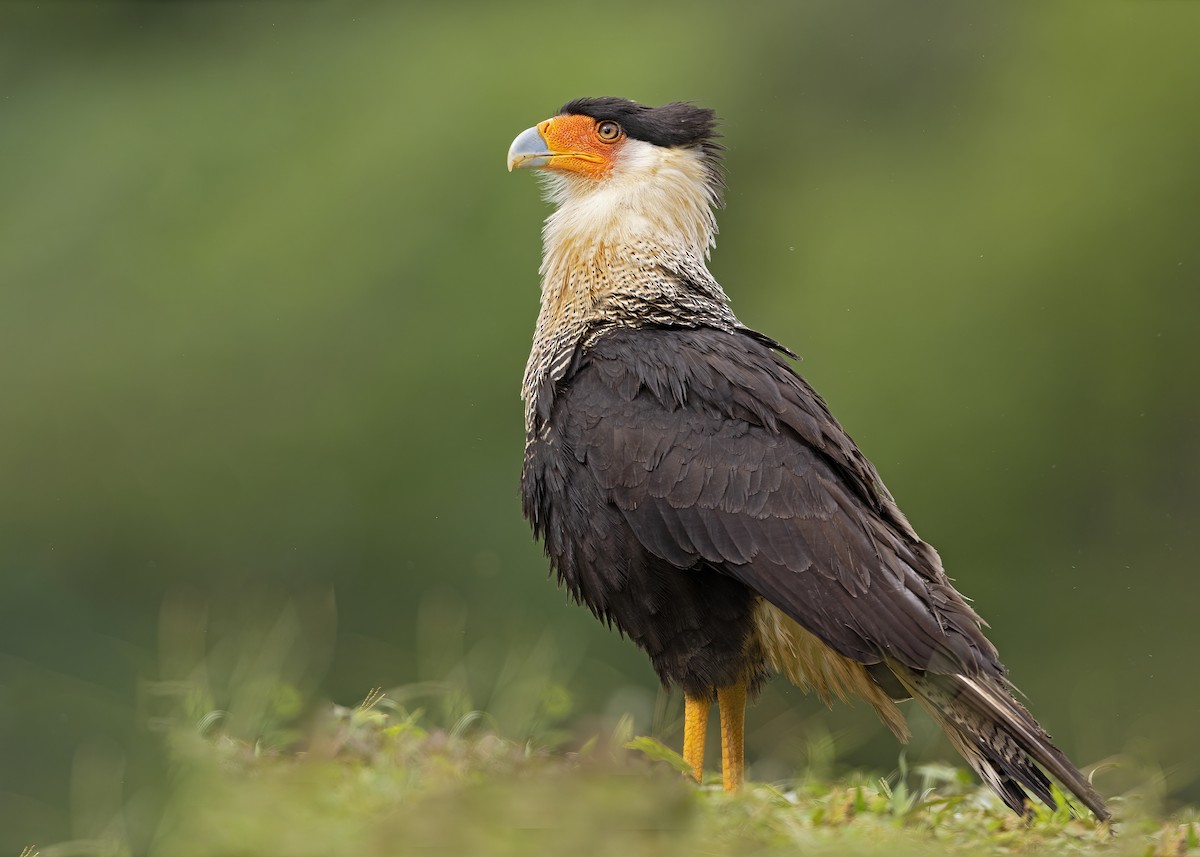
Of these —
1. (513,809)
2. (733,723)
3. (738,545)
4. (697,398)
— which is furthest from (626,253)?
(513,809)

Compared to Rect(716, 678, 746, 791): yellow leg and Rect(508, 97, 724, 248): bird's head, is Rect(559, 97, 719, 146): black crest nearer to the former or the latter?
Rect(508, 97, 724, 248): bird's head

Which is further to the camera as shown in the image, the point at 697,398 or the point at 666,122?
the point at 666,122

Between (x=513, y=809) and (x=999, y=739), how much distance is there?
6.43 feet

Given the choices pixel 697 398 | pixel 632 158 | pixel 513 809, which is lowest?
pixel 513 809

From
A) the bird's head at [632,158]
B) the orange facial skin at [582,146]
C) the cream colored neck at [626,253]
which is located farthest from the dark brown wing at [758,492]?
the orange facial skin at [582,146]

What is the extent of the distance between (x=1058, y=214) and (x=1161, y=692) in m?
3.81

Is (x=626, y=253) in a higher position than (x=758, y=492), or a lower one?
higher

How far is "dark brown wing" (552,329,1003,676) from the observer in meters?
4.23

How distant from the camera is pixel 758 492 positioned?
435 cm

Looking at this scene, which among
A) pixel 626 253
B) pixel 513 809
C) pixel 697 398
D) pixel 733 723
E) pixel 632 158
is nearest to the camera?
pixel 513 809

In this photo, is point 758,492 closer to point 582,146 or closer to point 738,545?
point 738,545

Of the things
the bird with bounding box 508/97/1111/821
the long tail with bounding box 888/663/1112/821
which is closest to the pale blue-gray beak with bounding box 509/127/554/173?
the bird with bounding box 508/97/1111/821

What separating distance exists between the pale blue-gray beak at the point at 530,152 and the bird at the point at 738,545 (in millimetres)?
889

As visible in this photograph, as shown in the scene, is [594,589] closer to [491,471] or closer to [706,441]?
[706,441]
